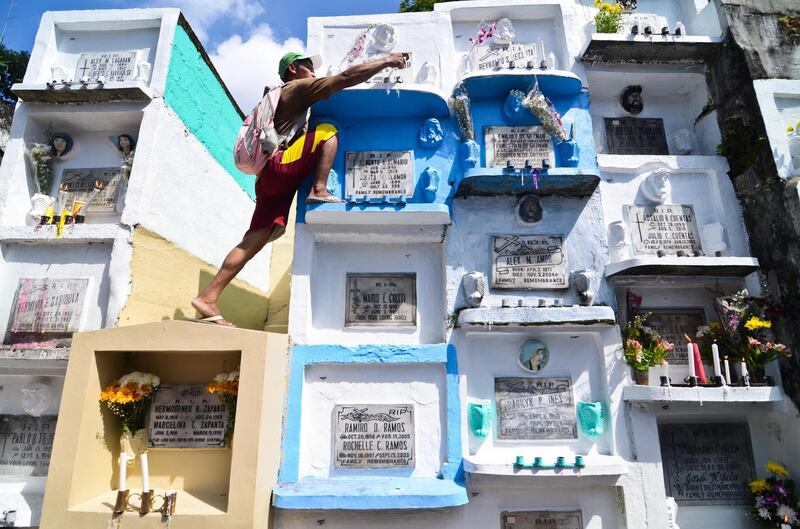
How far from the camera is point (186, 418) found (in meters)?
5.59

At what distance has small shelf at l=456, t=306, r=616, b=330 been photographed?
5.60 meters

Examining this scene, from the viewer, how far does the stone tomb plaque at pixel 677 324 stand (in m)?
5.99

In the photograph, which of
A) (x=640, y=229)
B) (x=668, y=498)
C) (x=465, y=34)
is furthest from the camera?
(x=465, y=34)

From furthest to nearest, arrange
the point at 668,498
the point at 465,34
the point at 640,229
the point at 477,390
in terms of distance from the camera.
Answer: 1. the point at 465,34
2. the point at 640,229
3. the point at 477,390
4. the point at 668,498

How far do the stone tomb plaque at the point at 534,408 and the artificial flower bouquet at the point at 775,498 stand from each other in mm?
2130

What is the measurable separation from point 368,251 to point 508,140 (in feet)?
8.01

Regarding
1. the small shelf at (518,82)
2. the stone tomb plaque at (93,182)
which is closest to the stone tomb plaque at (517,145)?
the small shelf at (518,82)

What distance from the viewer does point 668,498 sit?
537 cm

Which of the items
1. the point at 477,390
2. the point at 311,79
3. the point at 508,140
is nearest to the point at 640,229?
the point at 508,140

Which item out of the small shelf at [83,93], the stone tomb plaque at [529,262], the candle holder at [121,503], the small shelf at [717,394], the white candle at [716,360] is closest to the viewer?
the candle holder at [121,503]

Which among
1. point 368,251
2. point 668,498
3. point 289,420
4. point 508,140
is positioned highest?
point 508,140

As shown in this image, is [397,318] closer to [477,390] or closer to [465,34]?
[477,390]

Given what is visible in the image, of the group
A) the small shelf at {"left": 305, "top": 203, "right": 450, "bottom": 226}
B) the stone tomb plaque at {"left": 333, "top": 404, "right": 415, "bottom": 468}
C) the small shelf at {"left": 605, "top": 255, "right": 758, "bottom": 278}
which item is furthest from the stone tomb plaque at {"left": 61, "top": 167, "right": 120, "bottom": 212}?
the small shelf at {"left": 605, "top": 255, "right": 758, "bottom": 278}

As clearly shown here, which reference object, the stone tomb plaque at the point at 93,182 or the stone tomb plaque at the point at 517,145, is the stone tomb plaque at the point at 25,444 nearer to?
the stone tomb plaque at the point at 93,182
